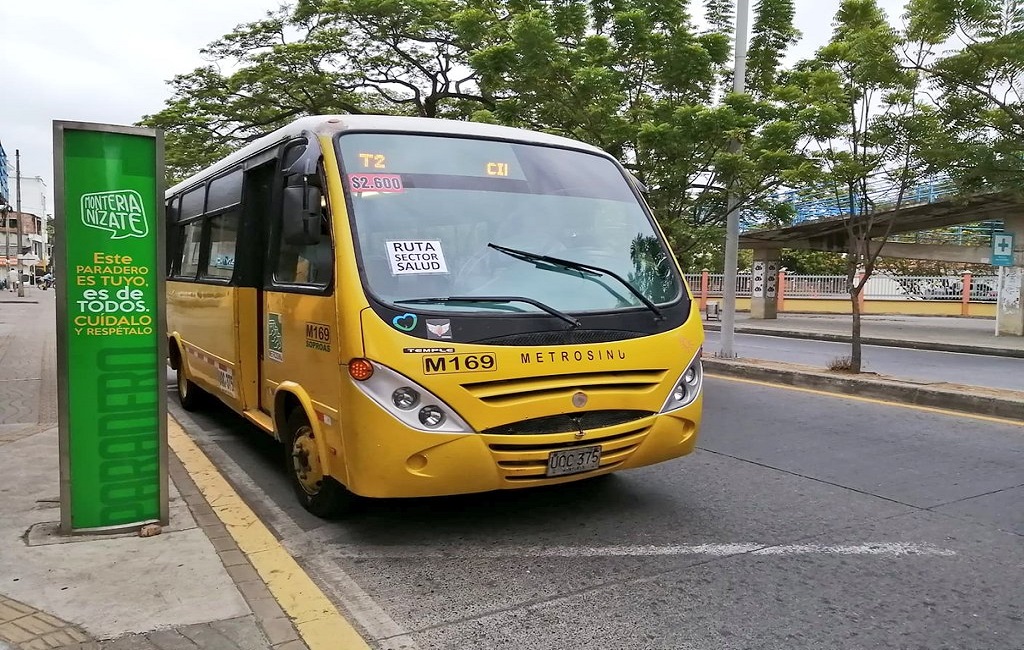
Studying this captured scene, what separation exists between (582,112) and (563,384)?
9.91 m

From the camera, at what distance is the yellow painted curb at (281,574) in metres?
3.33

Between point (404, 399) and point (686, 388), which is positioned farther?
point (686, 388)

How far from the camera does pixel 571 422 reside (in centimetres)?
434

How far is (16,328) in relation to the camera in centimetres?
2000

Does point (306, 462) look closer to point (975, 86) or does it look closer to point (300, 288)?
point (300, 288)

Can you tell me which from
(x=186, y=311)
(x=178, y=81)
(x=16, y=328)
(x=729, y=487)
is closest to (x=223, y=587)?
(x=729, y=487)

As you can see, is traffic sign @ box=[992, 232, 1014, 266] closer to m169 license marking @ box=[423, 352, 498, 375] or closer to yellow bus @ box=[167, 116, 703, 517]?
yellow bus @ box=[167, 116, 703, 517]

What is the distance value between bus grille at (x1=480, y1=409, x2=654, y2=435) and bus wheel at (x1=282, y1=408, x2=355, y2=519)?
3.86 ft

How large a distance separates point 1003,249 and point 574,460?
857 inches

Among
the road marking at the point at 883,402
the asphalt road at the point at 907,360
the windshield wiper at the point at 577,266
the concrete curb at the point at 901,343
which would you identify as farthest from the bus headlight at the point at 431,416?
the concrete curb at the point at 901,343

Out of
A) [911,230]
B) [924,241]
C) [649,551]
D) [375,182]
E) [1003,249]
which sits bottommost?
[649,551]

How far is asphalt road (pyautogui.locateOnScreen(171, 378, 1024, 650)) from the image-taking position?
3439mm

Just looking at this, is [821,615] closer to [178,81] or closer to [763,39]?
[763,39]

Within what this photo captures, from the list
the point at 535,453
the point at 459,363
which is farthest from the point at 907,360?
the point at 459,363
